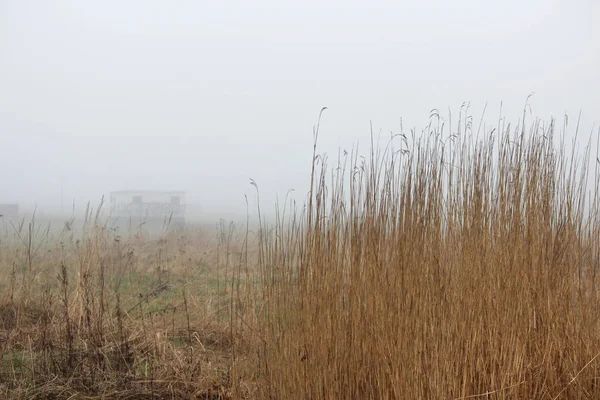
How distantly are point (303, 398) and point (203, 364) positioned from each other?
128cm

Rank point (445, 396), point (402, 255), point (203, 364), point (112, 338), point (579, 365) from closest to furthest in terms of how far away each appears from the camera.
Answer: point (445, 396) < point (402, 255) < point (579, 365) < point (203, 364) < point (112, 338)

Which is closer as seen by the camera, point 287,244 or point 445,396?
point 445,396

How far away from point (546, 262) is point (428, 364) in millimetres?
908

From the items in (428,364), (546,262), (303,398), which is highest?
(546,262)

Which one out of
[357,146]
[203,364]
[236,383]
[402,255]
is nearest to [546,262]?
[402,255]

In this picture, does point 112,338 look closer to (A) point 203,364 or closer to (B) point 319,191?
(A) point 203,364

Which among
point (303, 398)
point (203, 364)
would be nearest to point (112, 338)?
point (203, 364)

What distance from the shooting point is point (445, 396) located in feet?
6.28

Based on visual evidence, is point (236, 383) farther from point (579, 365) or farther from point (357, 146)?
point (579, 365)

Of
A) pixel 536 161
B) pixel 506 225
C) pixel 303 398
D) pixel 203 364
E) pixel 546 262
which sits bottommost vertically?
pixel 203 364

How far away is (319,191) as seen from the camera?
7.31 ft

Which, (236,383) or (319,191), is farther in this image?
(236,383)

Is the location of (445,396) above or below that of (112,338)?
above

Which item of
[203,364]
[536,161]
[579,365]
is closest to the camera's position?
[579,365]
